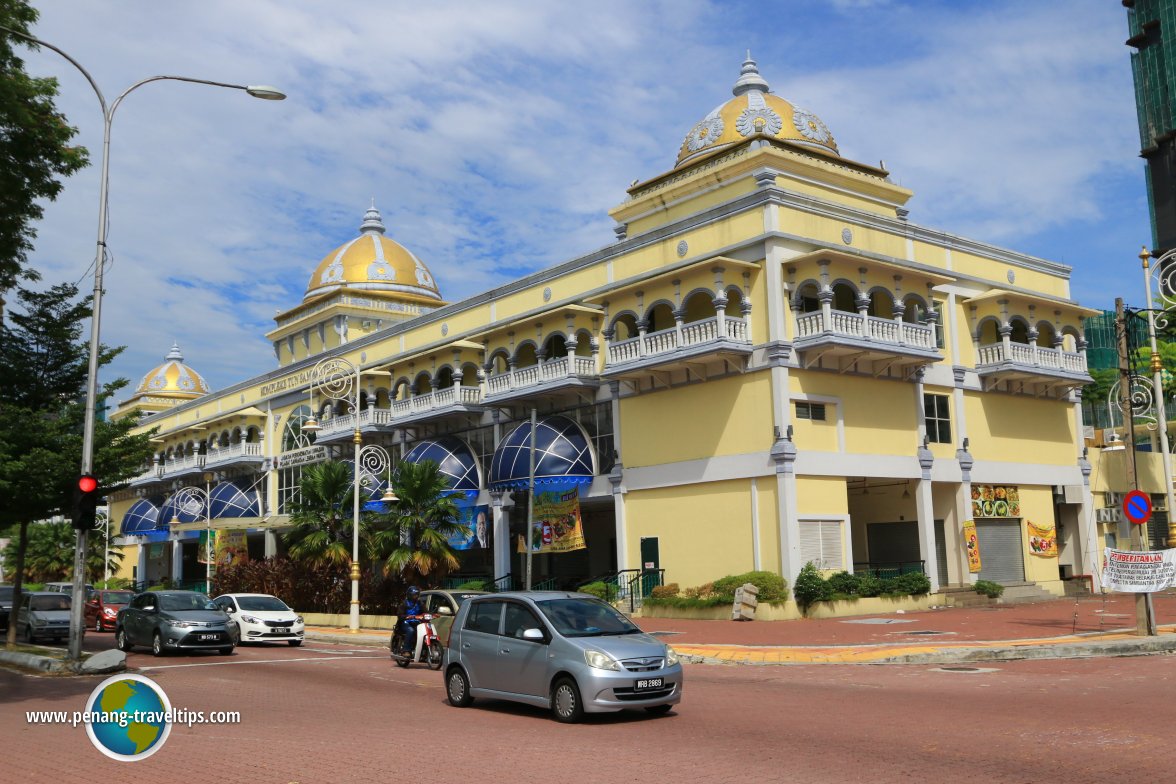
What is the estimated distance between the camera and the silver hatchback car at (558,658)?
1202cm

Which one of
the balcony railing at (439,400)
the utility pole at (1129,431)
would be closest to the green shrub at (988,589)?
the utility pole at (1129,431)

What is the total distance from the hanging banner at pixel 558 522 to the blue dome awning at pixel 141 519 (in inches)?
1336

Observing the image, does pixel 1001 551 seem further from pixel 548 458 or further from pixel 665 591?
pixel 548 458

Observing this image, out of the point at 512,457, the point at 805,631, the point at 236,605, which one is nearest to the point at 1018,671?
the point at 805,631

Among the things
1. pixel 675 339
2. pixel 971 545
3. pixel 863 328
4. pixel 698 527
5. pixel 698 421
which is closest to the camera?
pixel 863 328

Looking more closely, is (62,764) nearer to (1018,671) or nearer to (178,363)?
(1018,671)

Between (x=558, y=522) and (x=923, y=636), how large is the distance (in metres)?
15.7

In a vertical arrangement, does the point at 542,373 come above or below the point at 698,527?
above

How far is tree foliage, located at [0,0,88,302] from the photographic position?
15961 millimetres

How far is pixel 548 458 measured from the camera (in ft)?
116

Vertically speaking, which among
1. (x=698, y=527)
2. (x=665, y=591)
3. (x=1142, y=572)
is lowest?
(x=665, y=591)

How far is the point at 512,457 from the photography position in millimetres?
35906

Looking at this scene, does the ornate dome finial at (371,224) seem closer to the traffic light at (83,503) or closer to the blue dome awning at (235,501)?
the blue dome awning at (235,501)

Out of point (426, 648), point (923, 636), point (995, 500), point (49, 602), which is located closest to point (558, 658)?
point (426, 648)
